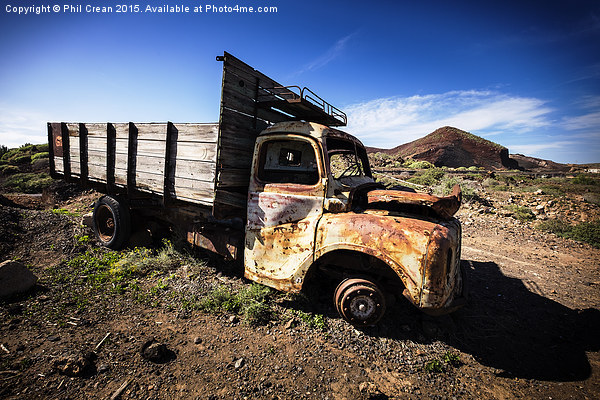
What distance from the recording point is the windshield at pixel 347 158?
3422mm

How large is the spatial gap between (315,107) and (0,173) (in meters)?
20.8

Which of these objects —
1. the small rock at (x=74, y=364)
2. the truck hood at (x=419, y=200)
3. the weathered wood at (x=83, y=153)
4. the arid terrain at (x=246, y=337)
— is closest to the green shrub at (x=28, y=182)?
the arid terrain at (x=246, y=337)

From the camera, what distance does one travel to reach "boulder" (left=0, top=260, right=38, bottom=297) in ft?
10.1

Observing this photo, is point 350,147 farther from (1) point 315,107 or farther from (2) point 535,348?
(2) point 535,348

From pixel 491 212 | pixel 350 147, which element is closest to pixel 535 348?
pixel 350 147

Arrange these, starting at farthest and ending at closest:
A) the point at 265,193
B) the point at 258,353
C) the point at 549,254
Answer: the point at 549,254 < the point at 265,193 < the point at 258,353

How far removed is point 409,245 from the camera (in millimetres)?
2465

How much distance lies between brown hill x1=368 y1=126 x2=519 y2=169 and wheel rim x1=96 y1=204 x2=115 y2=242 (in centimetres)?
3332

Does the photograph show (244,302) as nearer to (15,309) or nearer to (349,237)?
(349,237)

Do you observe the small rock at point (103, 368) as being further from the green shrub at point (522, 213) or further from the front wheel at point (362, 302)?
the green shrub at point (522, 213)

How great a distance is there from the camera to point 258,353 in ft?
8.56

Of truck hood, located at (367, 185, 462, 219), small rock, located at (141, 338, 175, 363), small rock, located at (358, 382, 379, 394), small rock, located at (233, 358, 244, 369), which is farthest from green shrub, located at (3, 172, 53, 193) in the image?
small rock, located at (358, 382, 379, 394)

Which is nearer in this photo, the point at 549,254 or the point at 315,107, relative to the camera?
the point at 315,107

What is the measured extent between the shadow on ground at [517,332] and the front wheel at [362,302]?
39 cm
